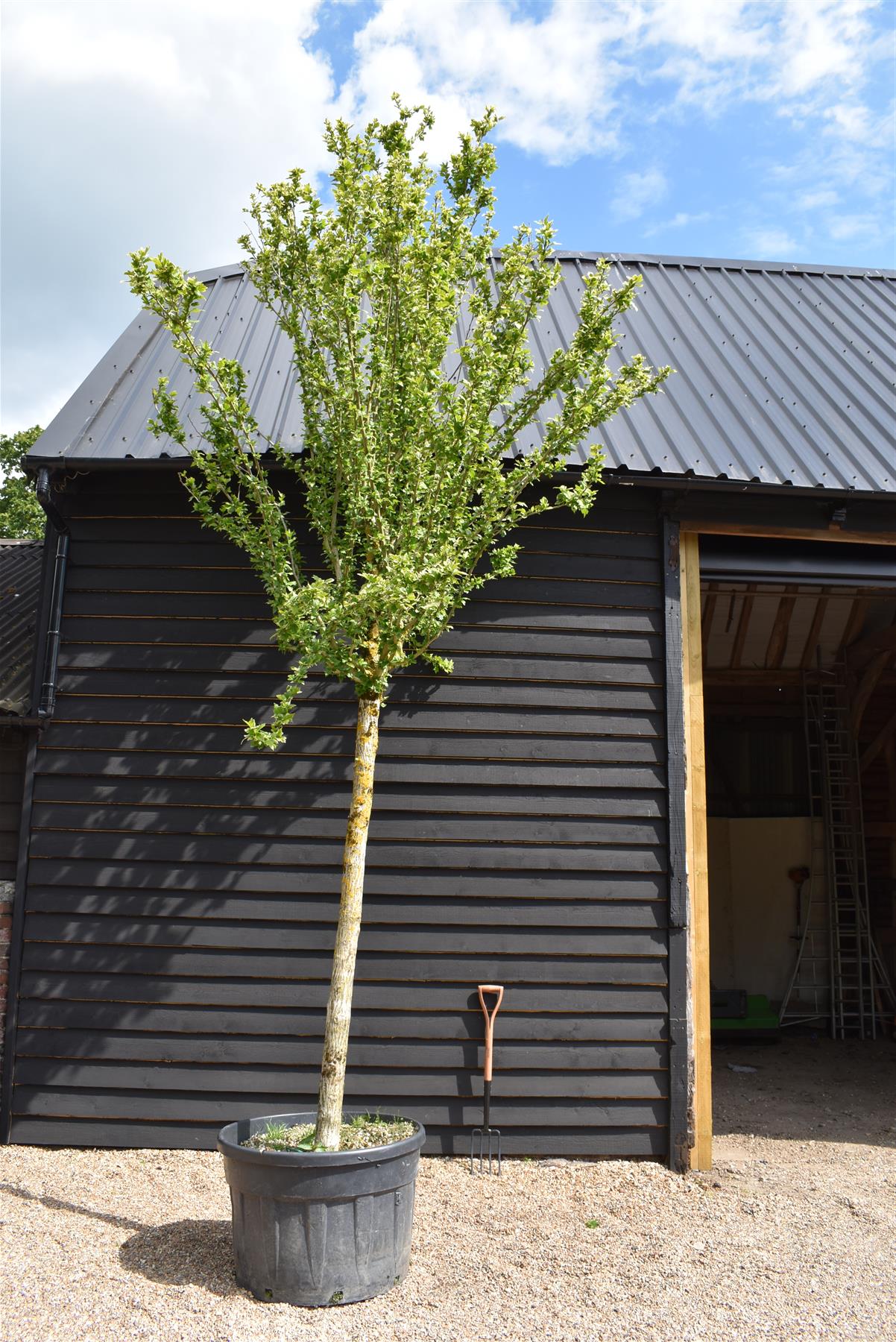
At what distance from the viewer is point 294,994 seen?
5.57m

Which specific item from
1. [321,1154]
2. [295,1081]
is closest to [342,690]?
[295,1081]

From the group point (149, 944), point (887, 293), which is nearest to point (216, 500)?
point (149, 944)

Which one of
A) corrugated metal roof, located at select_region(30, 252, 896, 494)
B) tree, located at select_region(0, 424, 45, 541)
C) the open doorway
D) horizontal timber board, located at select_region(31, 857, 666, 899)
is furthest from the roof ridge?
tree, located at select_region(0, 424, 45, 541)

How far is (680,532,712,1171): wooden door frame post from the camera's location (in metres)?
5.60

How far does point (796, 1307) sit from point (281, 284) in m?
4.96

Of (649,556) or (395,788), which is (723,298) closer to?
(649,556)

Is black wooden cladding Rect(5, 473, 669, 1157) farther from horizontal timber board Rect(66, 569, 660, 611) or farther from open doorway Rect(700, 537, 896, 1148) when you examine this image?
open doorway Rect(700, 537, 896, 1148)

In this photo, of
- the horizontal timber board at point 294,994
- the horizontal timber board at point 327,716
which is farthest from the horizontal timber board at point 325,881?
the horizontal timber board at point 327,716

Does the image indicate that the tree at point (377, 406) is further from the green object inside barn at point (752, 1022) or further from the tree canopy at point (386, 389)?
the green object inside barn at point (752, 1022)

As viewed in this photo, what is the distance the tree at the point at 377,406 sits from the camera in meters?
4.37

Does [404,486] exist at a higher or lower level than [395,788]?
higher

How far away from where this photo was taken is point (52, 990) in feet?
18.4

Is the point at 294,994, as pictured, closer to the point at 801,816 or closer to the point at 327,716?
the point at 327,716

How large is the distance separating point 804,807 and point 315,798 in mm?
8179
